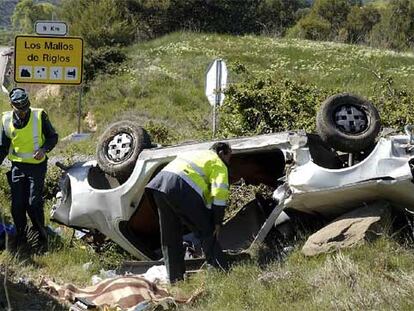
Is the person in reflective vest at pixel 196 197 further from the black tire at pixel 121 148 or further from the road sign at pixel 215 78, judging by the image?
the road sign at pixel 215 78

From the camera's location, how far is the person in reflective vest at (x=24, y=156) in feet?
25.3

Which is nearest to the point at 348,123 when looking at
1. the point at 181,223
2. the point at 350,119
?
the point at 350,119

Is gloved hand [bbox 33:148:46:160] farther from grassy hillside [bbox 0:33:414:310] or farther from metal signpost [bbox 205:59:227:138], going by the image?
metal signpost [bbox 205:59:227:138]

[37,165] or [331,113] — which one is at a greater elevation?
[331,113]

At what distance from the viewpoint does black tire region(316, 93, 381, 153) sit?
266 inches

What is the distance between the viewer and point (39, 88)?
3222 centimetres

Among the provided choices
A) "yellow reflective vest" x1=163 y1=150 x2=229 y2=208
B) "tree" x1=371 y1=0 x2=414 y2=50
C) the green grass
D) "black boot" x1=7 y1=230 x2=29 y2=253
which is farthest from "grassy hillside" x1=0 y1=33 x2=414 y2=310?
"tree" x1=371 y1=0 x2=414 y2=50

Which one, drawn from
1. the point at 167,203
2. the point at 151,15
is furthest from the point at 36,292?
the point at 151,15

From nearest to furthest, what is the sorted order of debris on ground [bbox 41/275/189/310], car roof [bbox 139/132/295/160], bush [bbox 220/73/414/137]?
debris on ground [bbox 41/275/189/310] < car roof [bbox 139/132/295/160] < bush [bbox 220/73/414/137]

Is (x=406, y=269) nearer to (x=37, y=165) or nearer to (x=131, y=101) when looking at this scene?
(x=37, y=165)

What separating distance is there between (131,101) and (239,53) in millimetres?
7397

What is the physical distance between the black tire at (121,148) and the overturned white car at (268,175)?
0.03ft

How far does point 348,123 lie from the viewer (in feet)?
22.6

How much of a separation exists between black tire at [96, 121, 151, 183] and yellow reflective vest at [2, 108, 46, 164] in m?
0.72
